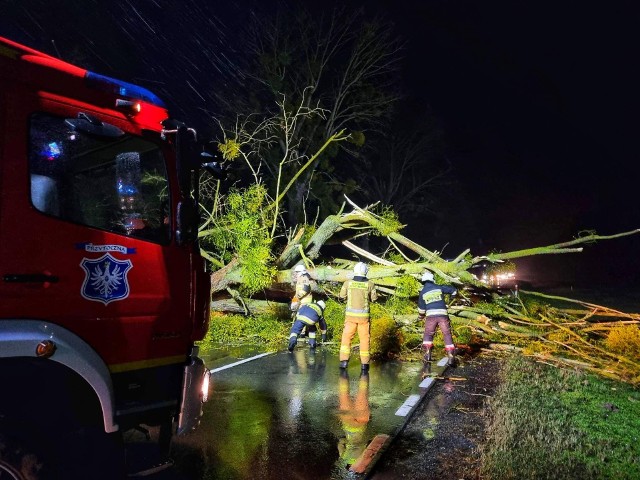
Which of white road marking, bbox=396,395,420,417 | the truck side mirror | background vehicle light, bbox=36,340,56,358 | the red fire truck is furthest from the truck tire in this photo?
white road marking, bbox=396,395,420,417

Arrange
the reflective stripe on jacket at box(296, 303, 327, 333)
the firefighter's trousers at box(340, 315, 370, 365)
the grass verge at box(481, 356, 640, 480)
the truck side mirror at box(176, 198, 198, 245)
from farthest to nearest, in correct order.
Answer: the reflective stripe on jacket at box(296, 303, 327, 333), the firefighter's trousers at box(340, 315, 370, 365), the grass verge at box(481, 356, 640, 480), the truck side mirror at box(176, 198, 198, 245)

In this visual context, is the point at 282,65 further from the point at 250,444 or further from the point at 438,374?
the point at 250,444

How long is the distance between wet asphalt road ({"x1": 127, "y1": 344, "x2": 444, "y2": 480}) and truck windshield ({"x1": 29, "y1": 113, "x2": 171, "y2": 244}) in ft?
5.54

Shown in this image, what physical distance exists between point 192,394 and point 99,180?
148cm

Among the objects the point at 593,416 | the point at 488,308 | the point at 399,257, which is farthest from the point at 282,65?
the point at 593,416

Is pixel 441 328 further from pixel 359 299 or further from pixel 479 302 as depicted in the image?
pixel 479 302

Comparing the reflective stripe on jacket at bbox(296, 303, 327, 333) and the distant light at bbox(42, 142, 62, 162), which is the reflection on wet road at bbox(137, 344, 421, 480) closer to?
the reflective stripe on jacket at bbox(296, 303, 327, 333)

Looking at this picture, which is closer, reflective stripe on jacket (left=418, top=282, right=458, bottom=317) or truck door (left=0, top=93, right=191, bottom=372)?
truck door (left=0, top=93, right=191, bottom=372)

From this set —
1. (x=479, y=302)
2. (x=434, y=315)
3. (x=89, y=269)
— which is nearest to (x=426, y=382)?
(x=434, y=315)

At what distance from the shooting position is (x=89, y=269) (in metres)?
2.72

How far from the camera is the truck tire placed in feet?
7.73

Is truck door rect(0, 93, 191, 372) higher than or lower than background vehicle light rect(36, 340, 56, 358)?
higher

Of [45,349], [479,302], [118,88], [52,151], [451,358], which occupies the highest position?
[118,88]

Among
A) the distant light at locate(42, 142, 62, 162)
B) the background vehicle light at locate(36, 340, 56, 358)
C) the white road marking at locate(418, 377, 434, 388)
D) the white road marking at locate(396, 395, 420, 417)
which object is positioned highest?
the distant light at locate(42, 142, 62, 162)
